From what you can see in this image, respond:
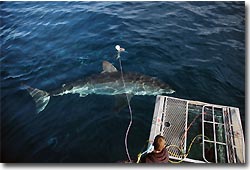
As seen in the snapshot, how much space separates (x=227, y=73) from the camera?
5309mm

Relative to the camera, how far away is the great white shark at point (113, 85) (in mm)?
5254

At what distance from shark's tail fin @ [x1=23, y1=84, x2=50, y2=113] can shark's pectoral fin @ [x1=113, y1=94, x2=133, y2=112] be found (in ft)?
4.37

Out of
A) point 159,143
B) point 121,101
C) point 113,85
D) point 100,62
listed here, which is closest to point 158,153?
point 159,143

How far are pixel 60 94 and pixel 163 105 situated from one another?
6.71ft

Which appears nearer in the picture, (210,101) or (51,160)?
(51,160)

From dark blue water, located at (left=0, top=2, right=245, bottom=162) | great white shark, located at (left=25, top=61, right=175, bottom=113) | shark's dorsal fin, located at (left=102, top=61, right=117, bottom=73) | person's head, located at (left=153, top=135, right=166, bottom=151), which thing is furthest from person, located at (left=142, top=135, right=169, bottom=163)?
shark's dorsal fin, located at (left=102, top=61, right=117, bottom=73)

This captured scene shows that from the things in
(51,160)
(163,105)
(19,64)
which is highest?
(19,64)

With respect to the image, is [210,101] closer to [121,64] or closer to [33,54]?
[121,64]

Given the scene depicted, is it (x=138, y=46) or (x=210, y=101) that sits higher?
(x=138, y=46)

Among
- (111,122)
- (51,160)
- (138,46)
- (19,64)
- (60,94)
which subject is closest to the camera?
(51,160)

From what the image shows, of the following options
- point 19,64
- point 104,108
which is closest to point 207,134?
point 104,108

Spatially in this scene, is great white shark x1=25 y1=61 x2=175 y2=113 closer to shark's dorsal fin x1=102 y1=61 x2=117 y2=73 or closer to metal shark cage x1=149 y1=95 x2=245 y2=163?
shark's dorsal fin x1=102 y1=61 x2=117 y2=73

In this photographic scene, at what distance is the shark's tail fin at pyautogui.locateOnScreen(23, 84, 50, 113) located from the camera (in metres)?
4.91

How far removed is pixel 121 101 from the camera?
5098mm
